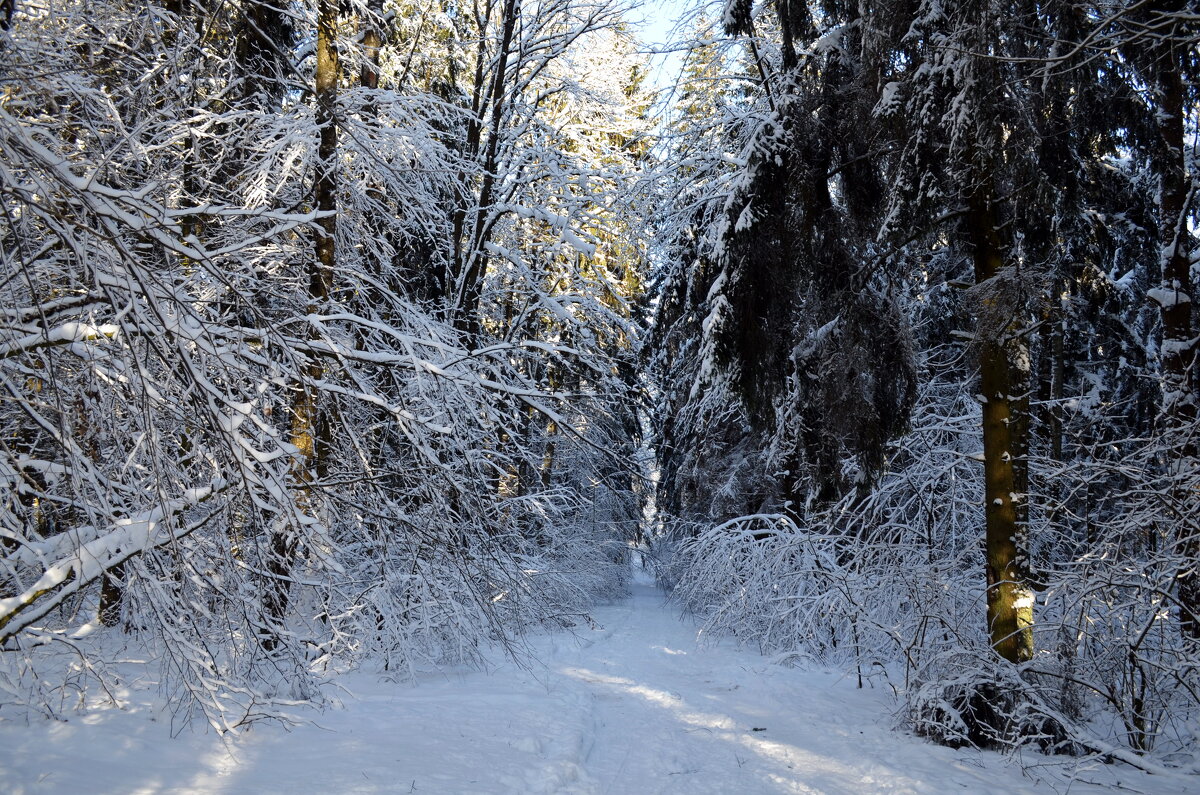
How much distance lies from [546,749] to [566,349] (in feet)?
12.7

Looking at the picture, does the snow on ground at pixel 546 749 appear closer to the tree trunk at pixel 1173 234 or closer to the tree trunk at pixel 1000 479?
the tree trunk at pixel 1000 479

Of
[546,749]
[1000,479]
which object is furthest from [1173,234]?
[546,749]

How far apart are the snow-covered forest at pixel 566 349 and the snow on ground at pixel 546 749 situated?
0.14 m

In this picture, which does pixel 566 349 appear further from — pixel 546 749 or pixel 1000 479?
pixel 1000 479

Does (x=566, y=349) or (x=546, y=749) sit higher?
(x=566, y=349)

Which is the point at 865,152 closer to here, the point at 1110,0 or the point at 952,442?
the point at 1110,0

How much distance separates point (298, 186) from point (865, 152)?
240 inches

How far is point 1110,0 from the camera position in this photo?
6383 millimetres

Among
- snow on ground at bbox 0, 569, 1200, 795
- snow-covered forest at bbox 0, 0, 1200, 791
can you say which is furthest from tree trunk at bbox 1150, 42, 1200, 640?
snow on ground at bbox 0, 569, 1200, 795

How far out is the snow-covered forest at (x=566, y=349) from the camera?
3297 mm

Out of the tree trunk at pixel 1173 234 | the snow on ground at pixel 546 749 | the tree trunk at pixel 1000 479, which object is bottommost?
the snow on ground at pixel 546 749

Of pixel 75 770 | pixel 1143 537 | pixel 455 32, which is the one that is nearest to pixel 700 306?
pixel 1143 537

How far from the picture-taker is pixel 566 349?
398 cm

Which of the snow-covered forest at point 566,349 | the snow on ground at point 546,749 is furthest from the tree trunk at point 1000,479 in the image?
the snow on ground at point 546,749
